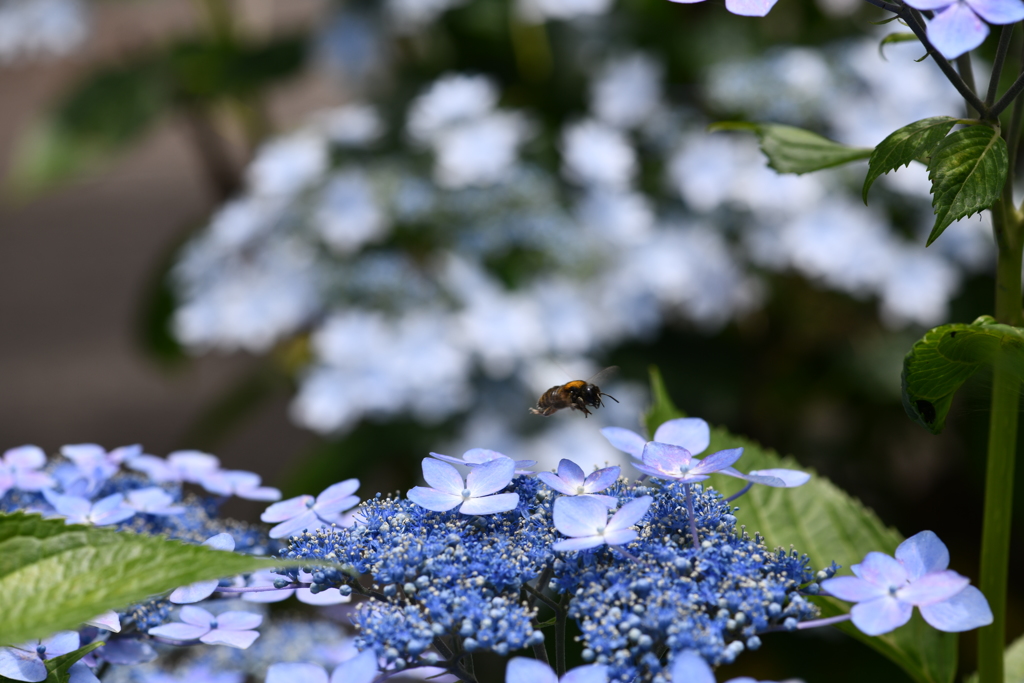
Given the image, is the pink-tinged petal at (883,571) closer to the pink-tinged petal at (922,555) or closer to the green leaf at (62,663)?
the pink-tinged petal at (922,555)

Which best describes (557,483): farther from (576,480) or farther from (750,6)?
(750,6)

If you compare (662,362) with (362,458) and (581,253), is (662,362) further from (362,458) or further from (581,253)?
(362,458)

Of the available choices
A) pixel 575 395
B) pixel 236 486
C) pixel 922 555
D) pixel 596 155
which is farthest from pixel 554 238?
pixel 922 555

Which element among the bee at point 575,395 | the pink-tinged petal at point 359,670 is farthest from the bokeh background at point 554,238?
the pink-tinged petal at point 359,670

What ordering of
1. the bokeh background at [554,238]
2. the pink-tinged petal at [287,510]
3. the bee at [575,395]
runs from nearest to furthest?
the pink-tinged petal at [287,510] < the bee at [575,395] < the bokeh background at [554,238]

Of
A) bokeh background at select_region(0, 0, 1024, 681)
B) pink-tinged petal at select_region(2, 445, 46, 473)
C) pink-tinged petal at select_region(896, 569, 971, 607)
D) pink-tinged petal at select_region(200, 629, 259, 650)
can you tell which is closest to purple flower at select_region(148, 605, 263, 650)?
pink-tinged petal at select_region(200, 629, 259, 650)
